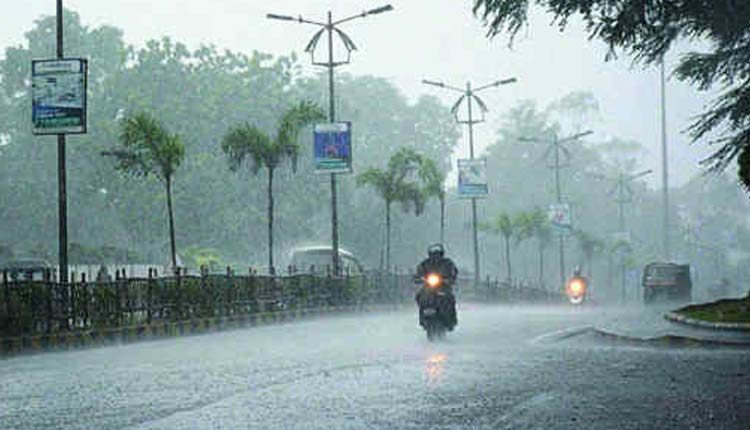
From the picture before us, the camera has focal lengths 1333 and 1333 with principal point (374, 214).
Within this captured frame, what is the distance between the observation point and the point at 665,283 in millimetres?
54125

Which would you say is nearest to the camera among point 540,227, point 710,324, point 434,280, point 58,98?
point 710,324

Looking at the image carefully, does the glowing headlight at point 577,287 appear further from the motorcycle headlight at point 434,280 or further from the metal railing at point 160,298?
the motorcycle headlight at point 434,280

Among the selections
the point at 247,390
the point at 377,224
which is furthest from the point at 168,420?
the point at 377,224

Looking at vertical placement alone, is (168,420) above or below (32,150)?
below

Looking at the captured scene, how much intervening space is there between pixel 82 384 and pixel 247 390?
88.1 inches

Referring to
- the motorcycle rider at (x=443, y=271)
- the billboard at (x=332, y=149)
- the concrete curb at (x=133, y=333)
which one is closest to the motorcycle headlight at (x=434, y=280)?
the motorcycle rider at (x=443, y=271)

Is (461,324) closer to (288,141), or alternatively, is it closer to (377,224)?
(288,141)

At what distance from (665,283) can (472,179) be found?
9.06 m

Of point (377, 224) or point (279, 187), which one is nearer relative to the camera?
point (279, 187)

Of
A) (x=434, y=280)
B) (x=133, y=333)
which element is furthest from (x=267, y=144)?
(x=434, y=280)

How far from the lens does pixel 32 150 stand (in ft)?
257

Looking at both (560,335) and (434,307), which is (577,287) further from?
(434,307)

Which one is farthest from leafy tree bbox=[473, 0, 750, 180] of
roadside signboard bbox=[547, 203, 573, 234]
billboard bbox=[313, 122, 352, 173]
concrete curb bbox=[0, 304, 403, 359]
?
roadside signboard bbox=[547, 203, 573, 234]

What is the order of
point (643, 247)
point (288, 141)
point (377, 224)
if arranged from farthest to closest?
point (643, 247) → point (377, 224) → point (288, 141)
